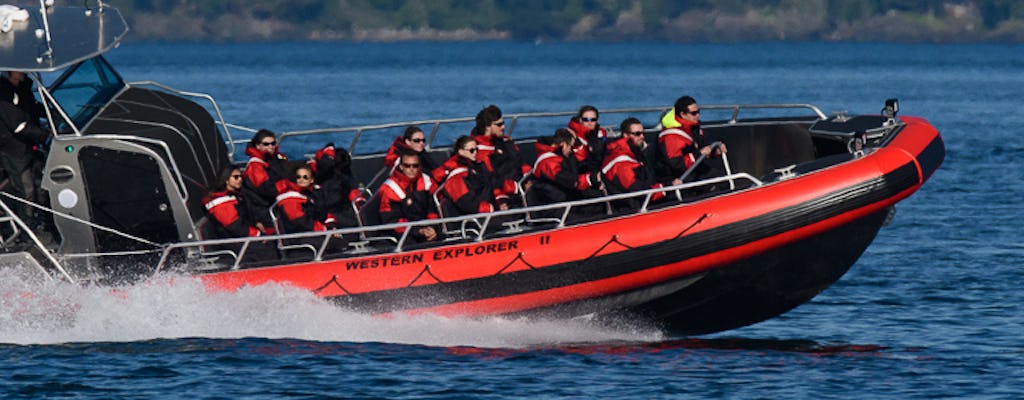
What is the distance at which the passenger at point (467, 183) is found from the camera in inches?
438

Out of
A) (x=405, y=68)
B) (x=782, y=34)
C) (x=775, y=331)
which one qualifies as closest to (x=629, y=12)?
(x=782, y=34)

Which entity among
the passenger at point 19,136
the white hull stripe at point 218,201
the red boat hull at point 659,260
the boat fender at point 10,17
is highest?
the boat fender at point 10,17

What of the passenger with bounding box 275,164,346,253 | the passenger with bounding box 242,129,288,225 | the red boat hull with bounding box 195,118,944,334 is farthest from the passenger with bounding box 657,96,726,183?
the passenger with bounding box 242,129,288,225

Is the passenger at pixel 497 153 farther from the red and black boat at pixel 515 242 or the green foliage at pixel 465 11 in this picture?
the green foliage at pixel 465 11

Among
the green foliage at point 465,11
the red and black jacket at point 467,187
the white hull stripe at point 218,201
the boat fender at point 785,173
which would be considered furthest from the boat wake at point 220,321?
the green foliage at point 465,11

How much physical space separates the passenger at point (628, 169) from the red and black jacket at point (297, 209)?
199 centimetres

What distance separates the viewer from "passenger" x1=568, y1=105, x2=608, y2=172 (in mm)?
11969

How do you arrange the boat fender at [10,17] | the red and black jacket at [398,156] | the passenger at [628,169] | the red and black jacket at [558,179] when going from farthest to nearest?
the red and black jacket at [398,156] → the red and black jacket at [558,179] → the passenger at [628,169] → the boat fender at [10,17]

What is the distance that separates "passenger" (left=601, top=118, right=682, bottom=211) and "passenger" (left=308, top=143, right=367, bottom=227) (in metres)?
1.86

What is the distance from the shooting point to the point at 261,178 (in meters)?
11.3

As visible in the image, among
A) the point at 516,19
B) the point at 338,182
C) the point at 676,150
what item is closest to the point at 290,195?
the point at 338,182

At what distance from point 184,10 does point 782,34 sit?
4922 centimetres

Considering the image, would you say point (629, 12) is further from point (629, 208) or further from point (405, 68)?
point (629, 208)

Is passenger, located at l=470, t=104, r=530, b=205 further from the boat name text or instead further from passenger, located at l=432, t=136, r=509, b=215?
the boat name text
